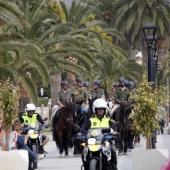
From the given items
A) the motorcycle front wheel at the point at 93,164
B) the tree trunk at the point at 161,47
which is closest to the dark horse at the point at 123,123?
the motorcycle front wheel at the point at 93,164

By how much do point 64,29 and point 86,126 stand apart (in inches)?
957

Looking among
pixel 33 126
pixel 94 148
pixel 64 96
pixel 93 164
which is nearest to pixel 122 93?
pixel 64 96

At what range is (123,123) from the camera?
79.6 ft

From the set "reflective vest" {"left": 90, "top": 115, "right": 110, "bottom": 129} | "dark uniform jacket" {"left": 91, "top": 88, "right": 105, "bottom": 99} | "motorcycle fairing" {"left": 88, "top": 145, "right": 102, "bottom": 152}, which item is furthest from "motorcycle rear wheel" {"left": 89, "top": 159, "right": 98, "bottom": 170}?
"dark uniform jacket" {"left": 91, "top": 88, "right": 105, "bottom": 99}

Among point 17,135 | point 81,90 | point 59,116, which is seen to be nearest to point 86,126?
point 17,135

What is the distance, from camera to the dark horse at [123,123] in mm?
Result: 23625

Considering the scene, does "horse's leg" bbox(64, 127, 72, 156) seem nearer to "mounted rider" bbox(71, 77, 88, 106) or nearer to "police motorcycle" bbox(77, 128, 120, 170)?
"mounted rider" bbox(71, 77, 88, 106)

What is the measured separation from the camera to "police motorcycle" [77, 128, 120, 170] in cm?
1389

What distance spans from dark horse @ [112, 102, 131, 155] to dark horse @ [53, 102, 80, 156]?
4.70 feet

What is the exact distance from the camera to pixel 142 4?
59.2 metres

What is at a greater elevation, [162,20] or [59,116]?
[162,20]

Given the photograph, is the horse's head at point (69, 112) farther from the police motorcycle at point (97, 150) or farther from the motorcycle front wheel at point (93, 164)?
the motorcycle front wheel at point (93, 164)

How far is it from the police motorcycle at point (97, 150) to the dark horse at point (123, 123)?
8975mm

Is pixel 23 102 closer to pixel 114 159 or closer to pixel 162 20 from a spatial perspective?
pixel 162 20
